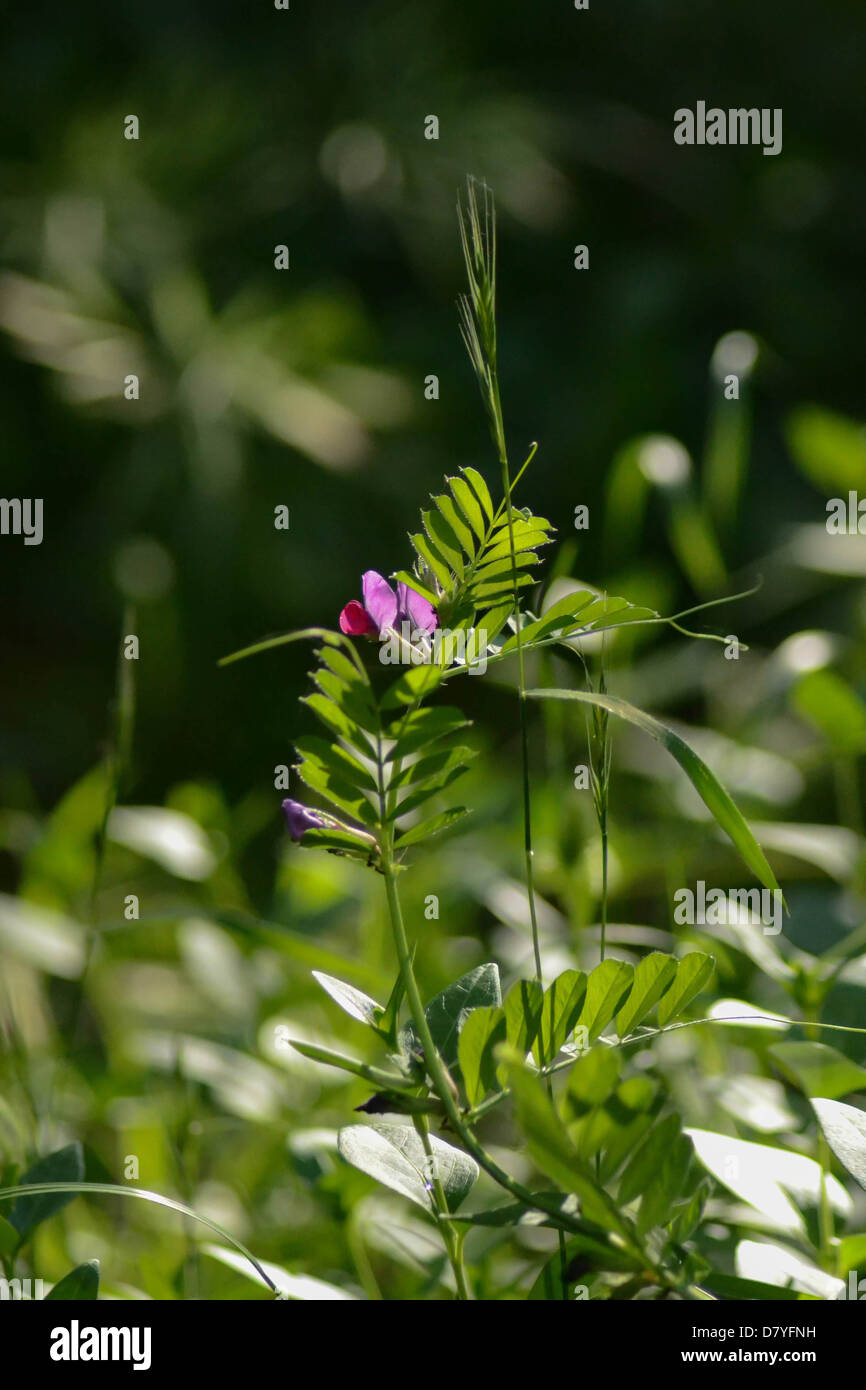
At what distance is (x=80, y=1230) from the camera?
1.61ft

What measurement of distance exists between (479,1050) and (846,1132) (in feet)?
0.29

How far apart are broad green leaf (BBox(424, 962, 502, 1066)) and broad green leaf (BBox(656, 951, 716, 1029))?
0.13 feet

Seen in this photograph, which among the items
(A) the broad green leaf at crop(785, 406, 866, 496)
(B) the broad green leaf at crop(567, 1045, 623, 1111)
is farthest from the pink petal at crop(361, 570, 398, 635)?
(A) the broad green leaf at crop(785, 406, 866, 496)


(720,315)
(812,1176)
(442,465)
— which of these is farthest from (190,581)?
Result: (812,1176)

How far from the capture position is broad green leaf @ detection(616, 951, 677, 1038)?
9.9 inches

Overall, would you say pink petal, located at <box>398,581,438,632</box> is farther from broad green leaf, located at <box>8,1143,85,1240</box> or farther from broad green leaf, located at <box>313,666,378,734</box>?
broad green leaf, located at <box>8,1143,85,1240</box>

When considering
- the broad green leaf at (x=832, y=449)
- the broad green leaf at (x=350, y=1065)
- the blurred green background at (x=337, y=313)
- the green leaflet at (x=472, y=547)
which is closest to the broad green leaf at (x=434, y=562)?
the green leaflet at (x=472, y=547)

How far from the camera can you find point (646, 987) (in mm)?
254

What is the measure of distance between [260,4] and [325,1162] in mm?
1646

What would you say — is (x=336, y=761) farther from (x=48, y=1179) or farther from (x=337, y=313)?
(x=337, y=313)

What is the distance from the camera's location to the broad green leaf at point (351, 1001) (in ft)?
0.80

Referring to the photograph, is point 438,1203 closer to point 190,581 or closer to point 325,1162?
point 325,1162

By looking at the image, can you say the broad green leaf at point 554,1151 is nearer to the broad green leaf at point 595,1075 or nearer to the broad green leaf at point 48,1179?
the broad green leaf at point 595,1075
